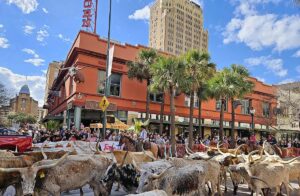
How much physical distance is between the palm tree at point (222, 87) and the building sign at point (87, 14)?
67.1ft

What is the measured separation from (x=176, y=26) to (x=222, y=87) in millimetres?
94470

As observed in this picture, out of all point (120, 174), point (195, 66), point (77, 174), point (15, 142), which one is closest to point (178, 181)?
point (120, 174)

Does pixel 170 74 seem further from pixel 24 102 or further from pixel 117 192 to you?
pixel 24 102

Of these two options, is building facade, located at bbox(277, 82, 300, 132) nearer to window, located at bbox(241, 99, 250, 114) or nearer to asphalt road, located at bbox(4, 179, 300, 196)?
window, located at bbox(241, 99, 250, 114)

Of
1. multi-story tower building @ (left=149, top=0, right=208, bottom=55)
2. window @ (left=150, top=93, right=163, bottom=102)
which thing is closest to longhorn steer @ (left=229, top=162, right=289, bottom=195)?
window @ (left=150, top=93, right=163, bottom=102)

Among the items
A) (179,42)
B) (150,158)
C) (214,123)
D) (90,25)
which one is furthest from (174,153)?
(179,42)

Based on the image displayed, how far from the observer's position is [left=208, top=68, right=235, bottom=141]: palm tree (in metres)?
26.7

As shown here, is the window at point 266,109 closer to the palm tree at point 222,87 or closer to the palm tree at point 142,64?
the palm tree at point 222,87

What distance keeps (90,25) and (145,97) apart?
15545mm

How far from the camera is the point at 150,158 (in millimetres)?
9672

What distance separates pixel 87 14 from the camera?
131ft

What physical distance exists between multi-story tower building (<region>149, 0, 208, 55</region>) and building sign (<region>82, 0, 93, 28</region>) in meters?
71.4

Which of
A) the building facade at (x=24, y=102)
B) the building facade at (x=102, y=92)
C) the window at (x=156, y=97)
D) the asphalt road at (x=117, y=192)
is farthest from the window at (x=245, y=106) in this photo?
the building facade at (x=24, y=102)

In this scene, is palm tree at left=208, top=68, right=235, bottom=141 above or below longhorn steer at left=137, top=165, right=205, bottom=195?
above
